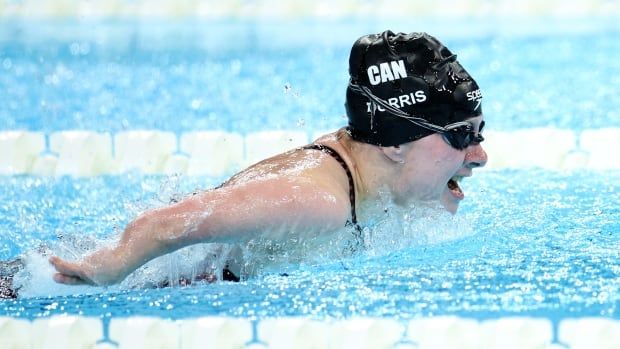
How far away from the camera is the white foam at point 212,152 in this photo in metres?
4.87

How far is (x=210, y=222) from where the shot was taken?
2201 mm

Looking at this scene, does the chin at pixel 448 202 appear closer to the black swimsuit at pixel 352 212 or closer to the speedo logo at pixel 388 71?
the black swimsuit at pixel 352 212

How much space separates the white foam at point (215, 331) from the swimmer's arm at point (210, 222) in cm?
29

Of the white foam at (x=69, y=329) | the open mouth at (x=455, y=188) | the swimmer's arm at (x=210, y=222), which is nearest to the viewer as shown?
the swimmer's arm at (x=210, y=222)

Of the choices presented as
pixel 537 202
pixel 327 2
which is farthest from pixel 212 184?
pixel 327 2

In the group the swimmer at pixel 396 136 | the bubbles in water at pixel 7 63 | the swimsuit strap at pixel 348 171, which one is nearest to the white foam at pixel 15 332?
the swimmer at pixel 396 136

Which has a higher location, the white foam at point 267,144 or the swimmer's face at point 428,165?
the white foam at point 267,144

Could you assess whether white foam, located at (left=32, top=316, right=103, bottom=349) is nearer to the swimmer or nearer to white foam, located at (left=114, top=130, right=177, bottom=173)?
the swimmer

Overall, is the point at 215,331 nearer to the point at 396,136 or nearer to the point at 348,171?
the point at 348,171

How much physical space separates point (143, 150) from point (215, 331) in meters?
2.63

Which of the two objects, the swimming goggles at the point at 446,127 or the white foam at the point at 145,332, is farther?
the swimming goggles at the point at 446,127

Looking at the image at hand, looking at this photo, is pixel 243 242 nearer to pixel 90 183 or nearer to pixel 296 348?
pixel 296 348

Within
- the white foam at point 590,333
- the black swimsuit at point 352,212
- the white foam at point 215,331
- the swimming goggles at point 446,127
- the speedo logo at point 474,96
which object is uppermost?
the speedo logo at point 474,96

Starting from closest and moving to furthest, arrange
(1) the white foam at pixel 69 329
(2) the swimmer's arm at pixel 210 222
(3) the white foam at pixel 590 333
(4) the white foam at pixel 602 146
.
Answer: (2) the swimmer's arm at pixel 210 222
(3) the white foam at pixel 590 333
(1) the white foam at pixel 69 329
(4) the white foam at pixel 602 146
